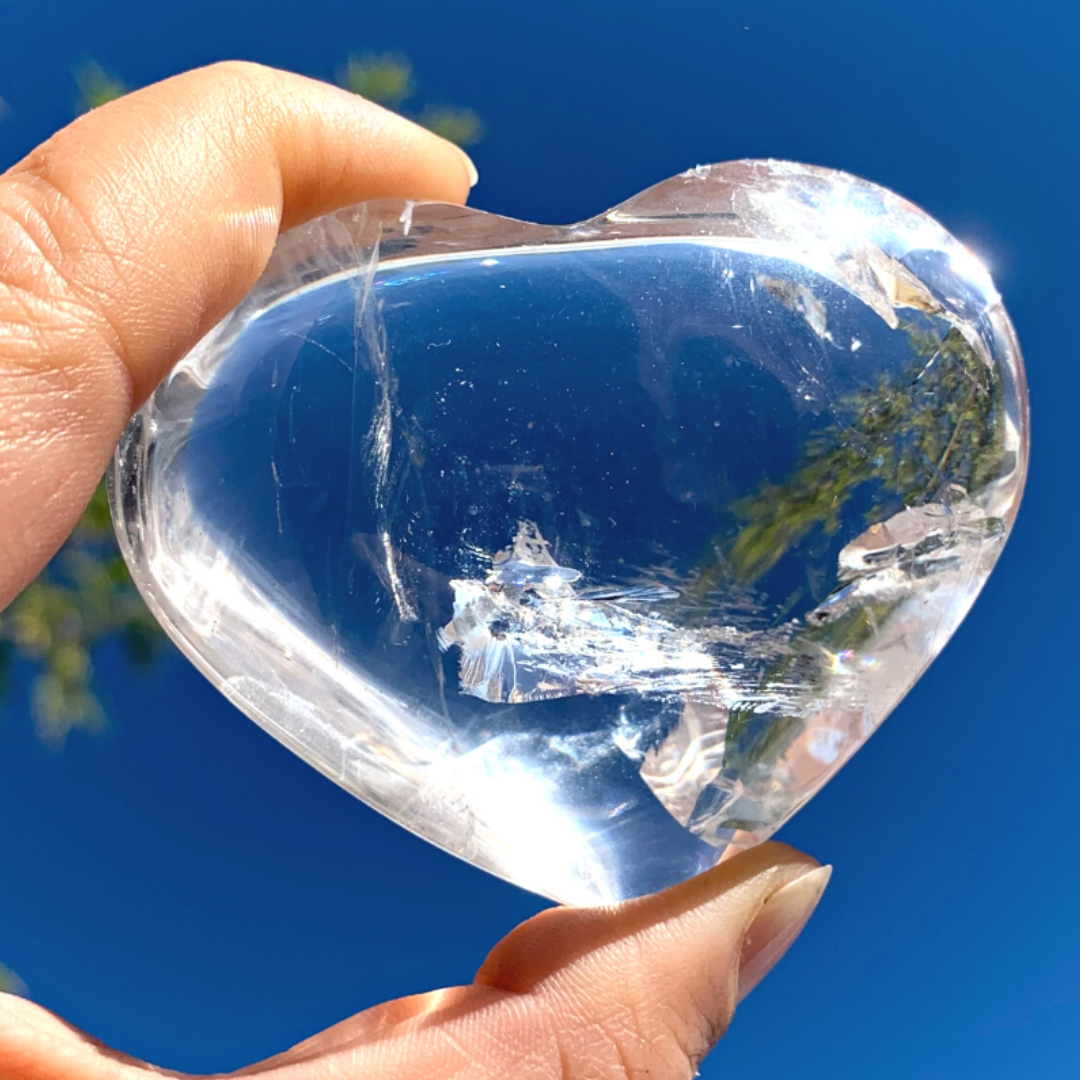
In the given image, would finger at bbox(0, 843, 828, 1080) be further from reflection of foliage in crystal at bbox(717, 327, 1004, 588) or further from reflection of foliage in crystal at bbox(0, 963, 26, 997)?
reflection of foliage in crystal at bbox(0, 963, 26, 997)

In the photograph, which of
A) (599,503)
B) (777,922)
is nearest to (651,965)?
(777,922)

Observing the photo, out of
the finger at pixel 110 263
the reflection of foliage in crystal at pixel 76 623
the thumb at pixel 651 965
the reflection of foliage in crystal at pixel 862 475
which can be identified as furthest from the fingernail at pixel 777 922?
the reflection of foliage in crystal at pixel 76 623

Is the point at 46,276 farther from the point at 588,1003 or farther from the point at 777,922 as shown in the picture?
the point at 777,922

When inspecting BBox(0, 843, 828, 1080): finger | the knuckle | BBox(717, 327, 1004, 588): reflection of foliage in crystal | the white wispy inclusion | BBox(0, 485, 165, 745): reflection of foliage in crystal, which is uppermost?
BBox(717, 327, 1004, 588): reflection of foliage in crystal

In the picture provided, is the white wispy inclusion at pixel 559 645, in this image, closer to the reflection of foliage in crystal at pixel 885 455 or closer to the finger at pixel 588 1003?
the reflection of foliage in crystal at pixel 885 455

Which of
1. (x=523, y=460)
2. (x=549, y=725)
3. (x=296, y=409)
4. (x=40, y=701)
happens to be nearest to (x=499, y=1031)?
(x=549, y=725)

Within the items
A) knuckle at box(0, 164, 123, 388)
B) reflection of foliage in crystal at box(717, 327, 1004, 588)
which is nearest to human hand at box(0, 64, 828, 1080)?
knuckle at box(0, 164, 123, 388)

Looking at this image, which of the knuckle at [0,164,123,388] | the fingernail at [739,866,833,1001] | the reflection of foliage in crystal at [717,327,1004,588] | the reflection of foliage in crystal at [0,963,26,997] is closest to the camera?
the knuckle at [0,164,123,388]

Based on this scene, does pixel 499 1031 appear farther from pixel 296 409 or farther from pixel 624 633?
pixel 296 409

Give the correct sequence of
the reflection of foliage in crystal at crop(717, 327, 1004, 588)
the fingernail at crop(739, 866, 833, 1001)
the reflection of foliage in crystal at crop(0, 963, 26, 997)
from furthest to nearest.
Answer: the reflection of foliage in crystal at crop(0, 963, 26, 997)
the fingernail at crop(739, 866, 833, 1001)
the reflection of foliage in crystal at crop(717, 327, 1004, 588)
